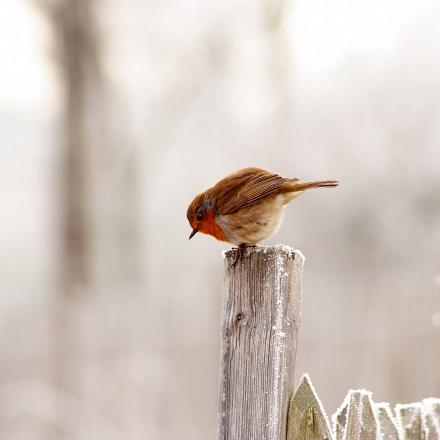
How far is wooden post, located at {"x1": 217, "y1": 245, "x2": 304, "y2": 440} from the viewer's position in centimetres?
196

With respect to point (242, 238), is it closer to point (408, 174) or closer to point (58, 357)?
point (58, 357)

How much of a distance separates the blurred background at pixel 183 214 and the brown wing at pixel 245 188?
8.67ft

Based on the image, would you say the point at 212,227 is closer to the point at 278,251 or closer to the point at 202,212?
the point at 202,212

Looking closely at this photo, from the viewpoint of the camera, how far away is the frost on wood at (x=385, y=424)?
1.98 meters

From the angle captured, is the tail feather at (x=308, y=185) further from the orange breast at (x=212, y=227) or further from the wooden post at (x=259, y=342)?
the wooden post at (x=259, y=342)

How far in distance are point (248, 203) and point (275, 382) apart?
5.03ft

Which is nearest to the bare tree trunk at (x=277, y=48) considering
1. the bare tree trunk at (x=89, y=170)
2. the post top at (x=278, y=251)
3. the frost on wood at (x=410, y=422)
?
the bare tree trunk at (x=89, y=170)

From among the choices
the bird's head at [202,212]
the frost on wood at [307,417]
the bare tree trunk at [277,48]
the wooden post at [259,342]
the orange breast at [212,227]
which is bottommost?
the frost on wood at [307,417]

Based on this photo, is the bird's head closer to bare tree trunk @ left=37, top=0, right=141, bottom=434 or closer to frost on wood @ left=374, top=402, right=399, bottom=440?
frost on wood @ left=374, top=402, right=399, bottom=440

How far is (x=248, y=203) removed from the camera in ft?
11.2

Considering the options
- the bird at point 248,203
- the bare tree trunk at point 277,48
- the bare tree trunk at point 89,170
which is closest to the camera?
the bird at point 248,203

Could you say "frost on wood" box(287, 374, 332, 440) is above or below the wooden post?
below

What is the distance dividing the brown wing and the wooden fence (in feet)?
4.43

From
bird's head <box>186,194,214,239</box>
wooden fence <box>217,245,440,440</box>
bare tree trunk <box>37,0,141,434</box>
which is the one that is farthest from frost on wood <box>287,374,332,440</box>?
bare tree trunk <box>37,0,141,434</box>
